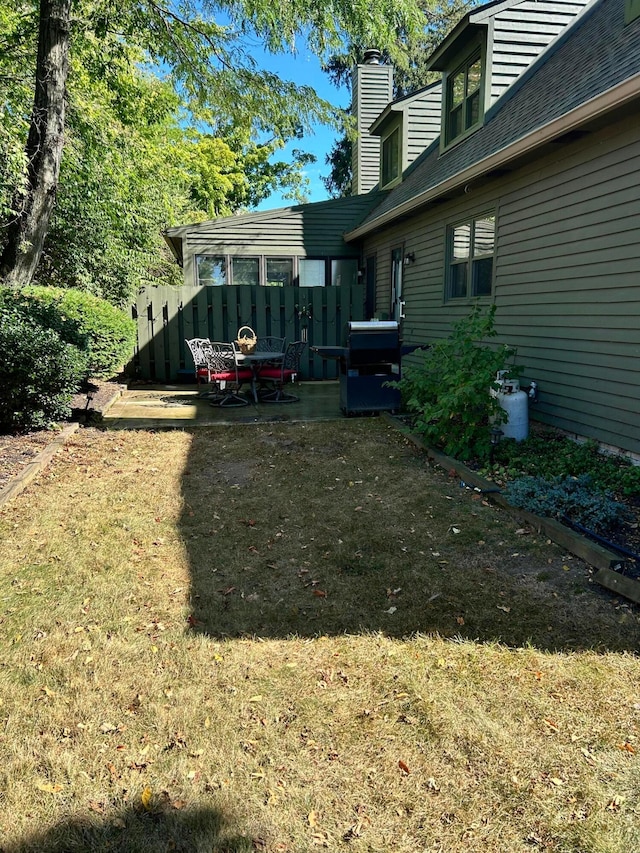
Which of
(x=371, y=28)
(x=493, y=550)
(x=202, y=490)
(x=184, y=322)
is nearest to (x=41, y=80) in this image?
(x=371, y=28)

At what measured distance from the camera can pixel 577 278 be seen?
225 inches

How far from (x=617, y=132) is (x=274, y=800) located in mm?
5724

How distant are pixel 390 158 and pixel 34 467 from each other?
469 inches

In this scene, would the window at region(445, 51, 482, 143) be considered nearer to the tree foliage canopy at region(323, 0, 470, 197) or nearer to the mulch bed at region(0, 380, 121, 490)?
the mulch bed at region(0, 380, 121, 490)

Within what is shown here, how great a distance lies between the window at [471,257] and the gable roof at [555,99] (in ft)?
1.99

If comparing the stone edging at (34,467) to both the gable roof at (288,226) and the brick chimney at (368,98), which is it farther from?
the brick chimney at (368,98)

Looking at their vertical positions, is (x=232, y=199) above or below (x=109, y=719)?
above

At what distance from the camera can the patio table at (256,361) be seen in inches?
322

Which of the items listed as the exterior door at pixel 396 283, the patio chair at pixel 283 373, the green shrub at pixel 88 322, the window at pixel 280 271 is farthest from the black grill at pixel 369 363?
the window at pixel 280 271

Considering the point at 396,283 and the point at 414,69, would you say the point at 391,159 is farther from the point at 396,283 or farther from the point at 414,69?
the point at 414,69

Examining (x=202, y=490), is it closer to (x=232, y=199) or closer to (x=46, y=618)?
(x=46, y=618)

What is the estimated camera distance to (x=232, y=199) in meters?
31.5

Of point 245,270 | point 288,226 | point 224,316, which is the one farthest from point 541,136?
point 245,270

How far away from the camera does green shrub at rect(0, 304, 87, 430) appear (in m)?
5.42
